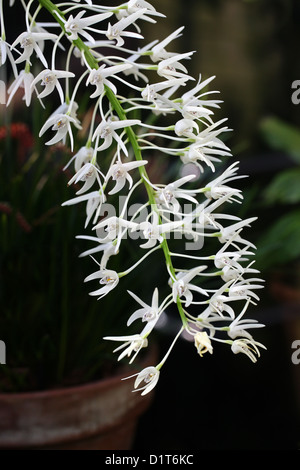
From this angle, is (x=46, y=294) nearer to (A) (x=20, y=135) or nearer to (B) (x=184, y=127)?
(A) (x=20, y=135)

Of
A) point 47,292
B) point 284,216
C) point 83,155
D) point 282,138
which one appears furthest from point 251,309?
point 83,155

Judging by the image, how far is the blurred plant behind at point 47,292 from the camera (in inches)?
23.8

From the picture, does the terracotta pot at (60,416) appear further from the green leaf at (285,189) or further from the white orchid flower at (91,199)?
the green leaf at (285,189)

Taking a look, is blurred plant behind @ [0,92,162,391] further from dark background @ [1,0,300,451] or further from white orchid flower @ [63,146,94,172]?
dark background @ [1,0,300,451]

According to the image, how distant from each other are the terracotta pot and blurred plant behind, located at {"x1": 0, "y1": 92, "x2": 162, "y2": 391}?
4 centimetres

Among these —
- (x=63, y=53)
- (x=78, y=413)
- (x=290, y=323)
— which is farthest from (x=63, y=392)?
(x=63, y=53)

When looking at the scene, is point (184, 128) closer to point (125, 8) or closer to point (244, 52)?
point (125, 8)

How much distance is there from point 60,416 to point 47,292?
13cm

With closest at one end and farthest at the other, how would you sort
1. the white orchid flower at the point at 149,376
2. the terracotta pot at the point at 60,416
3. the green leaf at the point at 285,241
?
the white orchid flower at the point at 149,376, the terracotta pot at the point at 60,416, the green leaf at the point at 285,241

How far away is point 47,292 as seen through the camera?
2.07ft

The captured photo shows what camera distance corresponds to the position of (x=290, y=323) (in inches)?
40.0

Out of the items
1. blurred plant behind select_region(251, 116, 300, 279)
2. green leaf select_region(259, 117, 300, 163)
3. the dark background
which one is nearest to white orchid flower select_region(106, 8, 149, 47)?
blurred plant behind select_region(251, 116, 300, 279)

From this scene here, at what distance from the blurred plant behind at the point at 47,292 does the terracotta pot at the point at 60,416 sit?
39mm

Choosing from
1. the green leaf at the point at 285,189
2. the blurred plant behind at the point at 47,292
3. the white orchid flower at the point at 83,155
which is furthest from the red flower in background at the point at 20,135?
the green leaf at the point at 285,189
